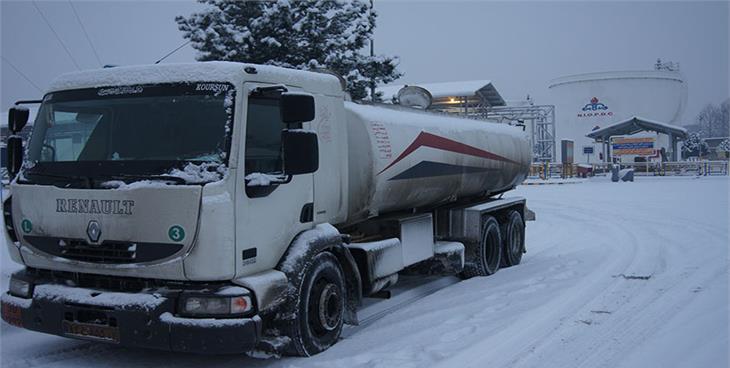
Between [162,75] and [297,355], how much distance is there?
2666mm

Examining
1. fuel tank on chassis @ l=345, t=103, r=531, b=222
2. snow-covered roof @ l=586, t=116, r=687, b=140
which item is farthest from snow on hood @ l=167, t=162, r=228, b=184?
snow-covered roof @ l=586, t=116, r=687, b=140

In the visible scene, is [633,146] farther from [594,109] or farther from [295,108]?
[295,108]

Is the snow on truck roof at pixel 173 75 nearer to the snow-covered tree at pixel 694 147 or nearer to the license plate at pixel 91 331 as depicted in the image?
the license plate at pixel 91 331

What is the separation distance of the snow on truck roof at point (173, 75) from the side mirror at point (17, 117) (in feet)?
1.10

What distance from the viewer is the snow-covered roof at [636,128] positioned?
47656 millimetres

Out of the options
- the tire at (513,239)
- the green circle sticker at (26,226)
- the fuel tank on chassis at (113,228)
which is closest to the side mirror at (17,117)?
the fuel tank on chassis at (113,228)

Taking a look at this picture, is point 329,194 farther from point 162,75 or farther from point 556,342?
point 556,342

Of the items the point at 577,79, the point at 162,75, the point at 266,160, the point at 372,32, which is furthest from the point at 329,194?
the point at 577,79

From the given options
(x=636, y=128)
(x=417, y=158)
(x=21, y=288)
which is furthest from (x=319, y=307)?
(x=636, y=128)

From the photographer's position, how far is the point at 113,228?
5000 millimetres

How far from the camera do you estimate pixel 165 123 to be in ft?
17.1

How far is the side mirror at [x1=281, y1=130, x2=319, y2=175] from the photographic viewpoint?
17.2ft

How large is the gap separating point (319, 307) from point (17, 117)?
3265 mm

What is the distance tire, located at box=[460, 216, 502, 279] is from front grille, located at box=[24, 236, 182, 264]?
6.17 m
